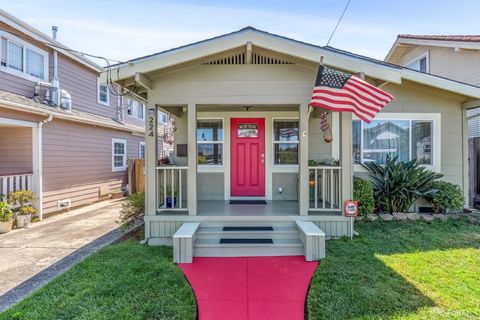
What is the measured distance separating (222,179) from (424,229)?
4.72 meters

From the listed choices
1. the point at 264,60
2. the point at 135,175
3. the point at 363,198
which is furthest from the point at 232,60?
the point at 135,175

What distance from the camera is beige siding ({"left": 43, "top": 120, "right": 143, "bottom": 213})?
26.0 ft

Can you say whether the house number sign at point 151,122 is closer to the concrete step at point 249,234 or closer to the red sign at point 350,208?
the concrete step at point 249,234

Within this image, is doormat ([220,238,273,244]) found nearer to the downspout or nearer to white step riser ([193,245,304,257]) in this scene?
white step riser ([193,245,304,257])

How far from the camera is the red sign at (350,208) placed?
5055 mm

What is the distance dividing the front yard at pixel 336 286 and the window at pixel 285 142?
269cm

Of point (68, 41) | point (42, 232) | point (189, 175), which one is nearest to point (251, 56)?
point (189, 175)

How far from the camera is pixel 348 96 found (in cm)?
436

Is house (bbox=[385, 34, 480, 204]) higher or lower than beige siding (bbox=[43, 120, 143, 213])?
higher

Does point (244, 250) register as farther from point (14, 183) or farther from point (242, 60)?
point (14, 183)

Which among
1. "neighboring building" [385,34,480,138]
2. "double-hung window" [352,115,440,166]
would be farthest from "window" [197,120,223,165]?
"neighboring building" [385,34,480,138]

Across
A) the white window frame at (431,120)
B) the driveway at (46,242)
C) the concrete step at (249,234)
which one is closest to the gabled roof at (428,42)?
the white window frame at (431,120)

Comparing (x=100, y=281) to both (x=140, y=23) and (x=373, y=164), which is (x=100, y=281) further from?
(x=140, y=23)

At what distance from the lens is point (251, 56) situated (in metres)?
5.13
